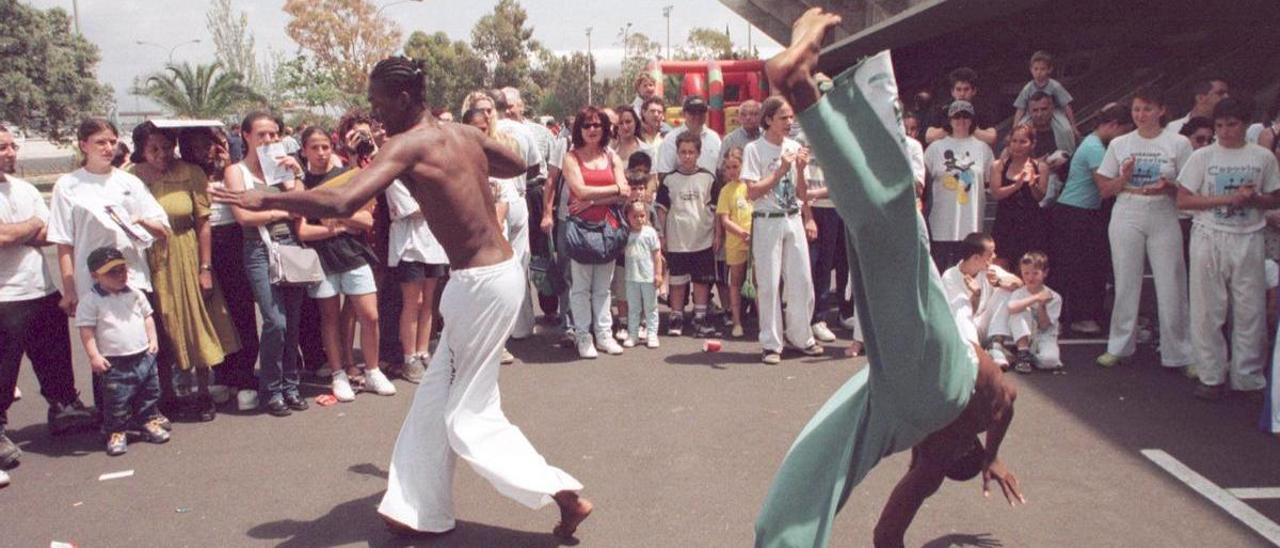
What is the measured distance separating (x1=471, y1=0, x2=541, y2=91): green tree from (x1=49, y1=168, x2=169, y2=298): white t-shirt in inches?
2049

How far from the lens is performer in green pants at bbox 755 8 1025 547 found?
2.38 metres

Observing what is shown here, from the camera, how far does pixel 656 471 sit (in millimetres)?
4742

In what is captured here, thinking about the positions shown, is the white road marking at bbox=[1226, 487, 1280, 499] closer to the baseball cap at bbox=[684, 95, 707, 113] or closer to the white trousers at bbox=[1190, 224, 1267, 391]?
the white trousers at bbox=[1190, 224, 1267, 391]

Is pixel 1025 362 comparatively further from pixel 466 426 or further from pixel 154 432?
pixel 154 432

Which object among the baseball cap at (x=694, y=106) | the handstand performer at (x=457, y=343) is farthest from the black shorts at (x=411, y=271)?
the baseball cap at (x=694, y=106)

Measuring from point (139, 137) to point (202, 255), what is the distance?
0.80 meters

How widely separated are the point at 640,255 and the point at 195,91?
103 feet

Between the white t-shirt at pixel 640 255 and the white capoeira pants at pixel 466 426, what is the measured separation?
341 cm

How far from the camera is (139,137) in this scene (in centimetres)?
573

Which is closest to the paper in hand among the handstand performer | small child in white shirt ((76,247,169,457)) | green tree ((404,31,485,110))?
small child in white shirt ((76,247,169,457))

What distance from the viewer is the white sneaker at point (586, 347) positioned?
281 inches

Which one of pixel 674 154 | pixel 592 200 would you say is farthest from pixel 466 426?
pixel 674 154

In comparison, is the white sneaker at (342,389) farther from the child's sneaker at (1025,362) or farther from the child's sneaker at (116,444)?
the child's sneaker at (1025,362)

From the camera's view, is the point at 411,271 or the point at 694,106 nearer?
the point at 411,271
